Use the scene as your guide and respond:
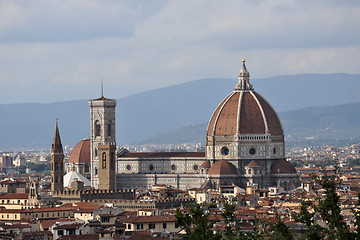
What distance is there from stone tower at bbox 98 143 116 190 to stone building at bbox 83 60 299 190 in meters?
6.37

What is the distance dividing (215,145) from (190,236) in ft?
316

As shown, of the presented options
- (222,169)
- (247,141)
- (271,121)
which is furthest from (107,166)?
(271,121)

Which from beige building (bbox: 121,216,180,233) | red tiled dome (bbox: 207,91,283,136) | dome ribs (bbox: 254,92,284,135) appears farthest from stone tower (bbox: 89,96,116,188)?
beige building (bbox: 121,216,180,233)

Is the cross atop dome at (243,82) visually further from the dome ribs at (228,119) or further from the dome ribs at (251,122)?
the dome ribs at (251,122)

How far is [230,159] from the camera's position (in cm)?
14238

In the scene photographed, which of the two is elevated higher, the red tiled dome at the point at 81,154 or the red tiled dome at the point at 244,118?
the red tiled dome at the point at 244,118

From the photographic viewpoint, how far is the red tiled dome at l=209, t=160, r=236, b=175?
138500 millimetres

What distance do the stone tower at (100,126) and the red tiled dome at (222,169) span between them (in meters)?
14.7

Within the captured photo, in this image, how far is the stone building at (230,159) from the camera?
13912cm

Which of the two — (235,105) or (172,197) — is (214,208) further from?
(235,105)

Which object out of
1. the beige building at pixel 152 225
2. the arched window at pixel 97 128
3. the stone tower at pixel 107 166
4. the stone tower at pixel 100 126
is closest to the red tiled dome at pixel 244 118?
the stone tower at pixel 100 126

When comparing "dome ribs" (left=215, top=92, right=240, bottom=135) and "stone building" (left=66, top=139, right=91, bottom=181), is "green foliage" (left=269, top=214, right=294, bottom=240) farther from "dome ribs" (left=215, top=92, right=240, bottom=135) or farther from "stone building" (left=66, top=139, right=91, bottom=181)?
"stone building" (left=66, top=139, right=91, bottom=181)

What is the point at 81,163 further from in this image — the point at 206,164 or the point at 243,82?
the point at 243,82

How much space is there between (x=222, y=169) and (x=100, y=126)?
18.4 metres
